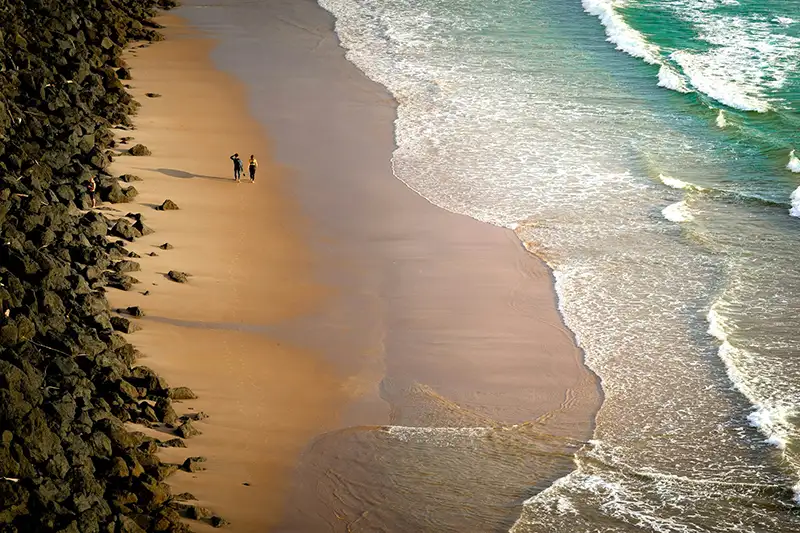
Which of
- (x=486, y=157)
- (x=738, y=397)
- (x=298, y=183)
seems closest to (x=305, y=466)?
(x=738, y=397)

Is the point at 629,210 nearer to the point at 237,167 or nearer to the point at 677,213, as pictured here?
the point at 677,213

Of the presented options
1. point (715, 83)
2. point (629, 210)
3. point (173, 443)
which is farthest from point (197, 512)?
point (715, 83)

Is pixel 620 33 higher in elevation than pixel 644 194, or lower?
higher

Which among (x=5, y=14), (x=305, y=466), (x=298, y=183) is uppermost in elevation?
(x=5, y=14)

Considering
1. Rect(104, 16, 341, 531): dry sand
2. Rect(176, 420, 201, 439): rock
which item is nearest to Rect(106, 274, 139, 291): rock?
Rect(104, 16, 341, 531): dry sand

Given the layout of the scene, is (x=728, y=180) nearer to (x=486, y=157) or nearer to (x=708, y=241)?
(x=708, y=241)

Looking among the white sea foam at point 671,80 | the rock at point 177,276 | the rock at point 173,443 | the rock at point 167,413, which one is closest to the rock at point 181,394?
the rock at point 167,413
